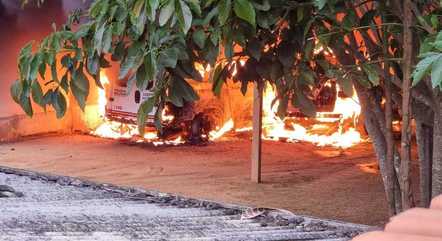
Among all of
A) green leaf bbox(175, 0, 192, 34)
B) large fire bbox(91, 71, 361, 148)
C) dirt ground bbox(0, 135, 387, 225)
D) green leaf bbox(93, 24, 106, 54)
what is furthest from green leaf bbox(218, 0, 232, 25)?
large fire bbox(91, 71, 361, 148)

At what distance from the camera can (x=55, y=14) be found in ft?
45.8

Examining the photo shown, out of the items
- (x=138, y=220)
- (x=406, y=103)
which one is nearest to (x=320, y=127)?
(x=138, y=220)

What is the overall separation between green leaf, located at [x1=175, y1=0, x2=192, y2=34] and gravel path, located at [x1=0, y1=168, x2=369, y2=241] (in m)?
2.23

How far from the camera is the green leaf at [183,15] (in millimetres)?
2514

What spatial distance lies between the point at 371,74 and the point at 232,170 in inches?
307

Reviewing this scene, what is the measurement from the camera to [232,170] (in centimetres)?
1091

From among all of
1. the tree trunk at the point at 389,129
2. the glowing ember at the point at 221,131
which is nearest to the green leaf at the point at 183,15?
the tree trunk at the point at 389,129

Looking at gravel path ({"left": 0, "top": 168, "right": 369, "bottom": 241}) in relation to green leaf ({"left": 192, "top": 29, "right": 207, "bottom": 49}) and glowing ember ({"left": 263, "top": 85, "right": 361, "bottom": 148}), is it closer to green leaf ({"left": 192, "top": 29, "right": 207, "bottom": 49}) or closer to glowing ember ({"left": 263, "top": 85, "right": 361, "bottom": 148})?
green leaf ({"left": 192, "top": 29, "right": 207, "bottom": 49})

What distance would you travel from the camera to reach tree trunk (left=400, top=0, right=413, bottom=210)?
3293 mm

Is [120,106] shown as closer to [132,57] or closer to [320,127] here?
[320,127]

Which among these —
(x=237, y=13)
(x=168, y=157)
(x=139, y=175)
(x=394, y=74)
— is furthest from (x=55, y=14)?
(x=237, y=13)

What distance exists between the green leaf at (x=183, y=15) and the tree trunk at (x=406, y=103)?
126 centimetres

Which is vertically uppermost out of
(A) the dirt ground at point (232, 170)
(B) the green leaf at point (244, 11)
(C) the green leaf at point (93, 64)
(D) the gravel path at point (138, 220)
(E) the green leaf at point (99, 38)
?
(B) the green leaf at point (244, 11)

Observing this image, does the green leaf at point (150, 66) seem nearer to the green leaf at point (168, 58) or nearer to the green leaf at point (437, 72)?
the green leaf at point (168, 58)
